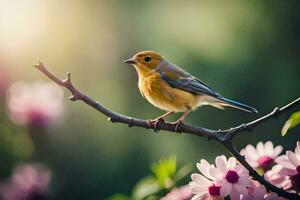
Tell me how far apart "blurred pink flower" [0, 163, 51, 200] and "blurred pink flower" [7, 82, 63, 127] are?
21cm

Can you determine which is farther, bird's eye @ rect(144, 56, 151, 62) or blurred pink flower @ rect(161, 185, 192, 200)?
bird's eye @ rect(144, 56, 151, 62)

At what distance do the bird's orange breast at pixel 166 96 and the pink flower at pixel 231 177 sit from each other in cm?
94

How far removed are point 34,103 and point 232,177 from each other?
4.92 ft

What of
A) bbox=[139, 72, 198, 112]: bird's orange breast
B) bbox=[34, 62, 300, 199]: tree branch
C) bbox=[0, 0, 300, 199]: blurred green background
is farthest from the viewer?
bbox=[0, 0, 300, 199]: blurred green background

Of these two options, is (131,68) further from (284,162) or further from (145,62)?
(284,162)

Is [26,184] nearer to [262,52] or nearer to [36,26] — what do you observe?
[36,26]

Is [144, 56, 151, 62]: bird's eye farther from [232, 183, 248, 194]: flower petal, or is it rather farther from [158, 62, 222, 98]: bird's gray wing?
[232, 183, 248, 194]: flower petal

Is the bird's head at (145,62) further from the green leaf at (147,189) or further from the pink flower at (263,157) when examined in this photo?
the pink flower at (263,157)

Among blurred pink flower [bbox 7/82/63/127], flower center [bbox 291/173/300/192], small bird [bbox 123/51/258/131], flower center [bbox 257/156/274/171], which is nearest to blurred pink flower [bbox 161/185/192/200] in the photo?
flower center [bbox 257/156/274/171]

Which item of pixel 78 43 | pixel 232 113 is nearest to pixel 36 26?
pixel 78 43

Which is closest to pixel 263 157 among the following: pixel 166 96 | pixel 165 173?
pixel 165 173

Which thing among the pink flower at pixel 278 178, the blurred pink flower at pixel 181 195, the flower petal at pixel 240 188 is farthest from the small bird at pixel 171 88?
the flower petal at pixel 240 188

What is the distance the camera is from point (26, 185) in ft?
7.66

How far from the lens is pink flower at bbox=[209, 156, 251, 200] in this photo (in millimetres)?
1197
